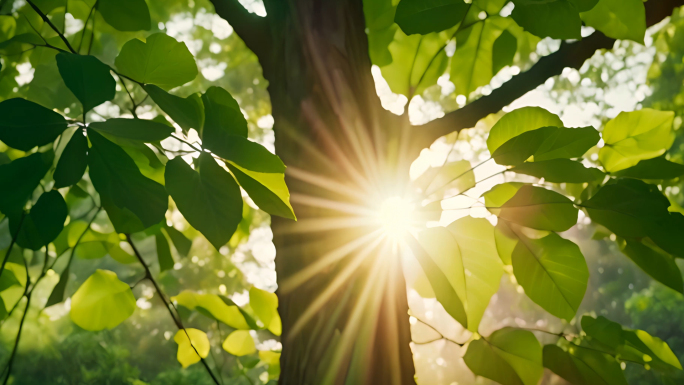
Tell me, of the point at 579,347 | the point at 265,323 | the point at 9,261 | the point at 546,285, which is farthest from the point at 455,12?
the point at 9,261

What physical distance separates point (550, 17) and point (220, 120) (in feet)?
1.46

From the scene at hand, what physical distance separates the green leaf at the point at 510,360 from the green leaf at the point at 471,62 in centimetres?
58

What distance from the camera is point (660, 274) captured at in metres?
0.71

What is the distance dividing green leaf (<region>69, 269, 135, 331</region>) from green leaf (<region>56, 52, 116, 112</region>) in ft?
2.19

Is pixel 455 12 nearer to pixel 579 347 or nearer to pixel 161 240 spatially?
pixel 579 347

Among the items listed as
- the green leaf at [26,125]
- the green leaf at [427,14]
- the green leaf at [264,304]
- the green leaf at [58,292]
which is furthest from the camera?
the green leaf at [264,304]

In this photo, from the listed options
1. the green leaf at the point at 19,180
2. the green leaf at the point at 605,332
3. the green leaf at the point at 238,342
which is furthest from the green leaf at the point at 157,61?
the green leaf at the point at 605,332

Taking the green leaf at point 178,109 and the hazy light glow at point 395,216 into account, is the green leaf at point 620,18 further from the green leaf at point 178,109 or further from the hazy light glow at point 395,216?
the green leaf at point 178,109

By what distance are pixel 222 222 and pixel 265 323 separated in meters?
0.80

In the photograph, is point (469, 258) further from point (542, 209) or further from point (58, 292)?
point (58, 292)

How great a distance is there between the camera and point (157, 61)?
50cm

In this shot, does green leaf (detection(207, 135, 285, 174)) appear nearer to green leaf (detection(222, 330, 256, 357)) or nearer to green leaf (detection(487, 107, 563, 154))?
green leaf (detection(487, 107, 563, 154))

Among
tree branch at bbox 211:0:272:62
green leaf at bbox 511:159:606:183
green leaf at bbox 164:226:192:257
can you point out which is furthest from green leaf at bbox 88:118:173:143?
green leaf at bbox 164:226:192:257

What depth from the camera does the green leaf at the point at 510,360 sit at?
75 cm
